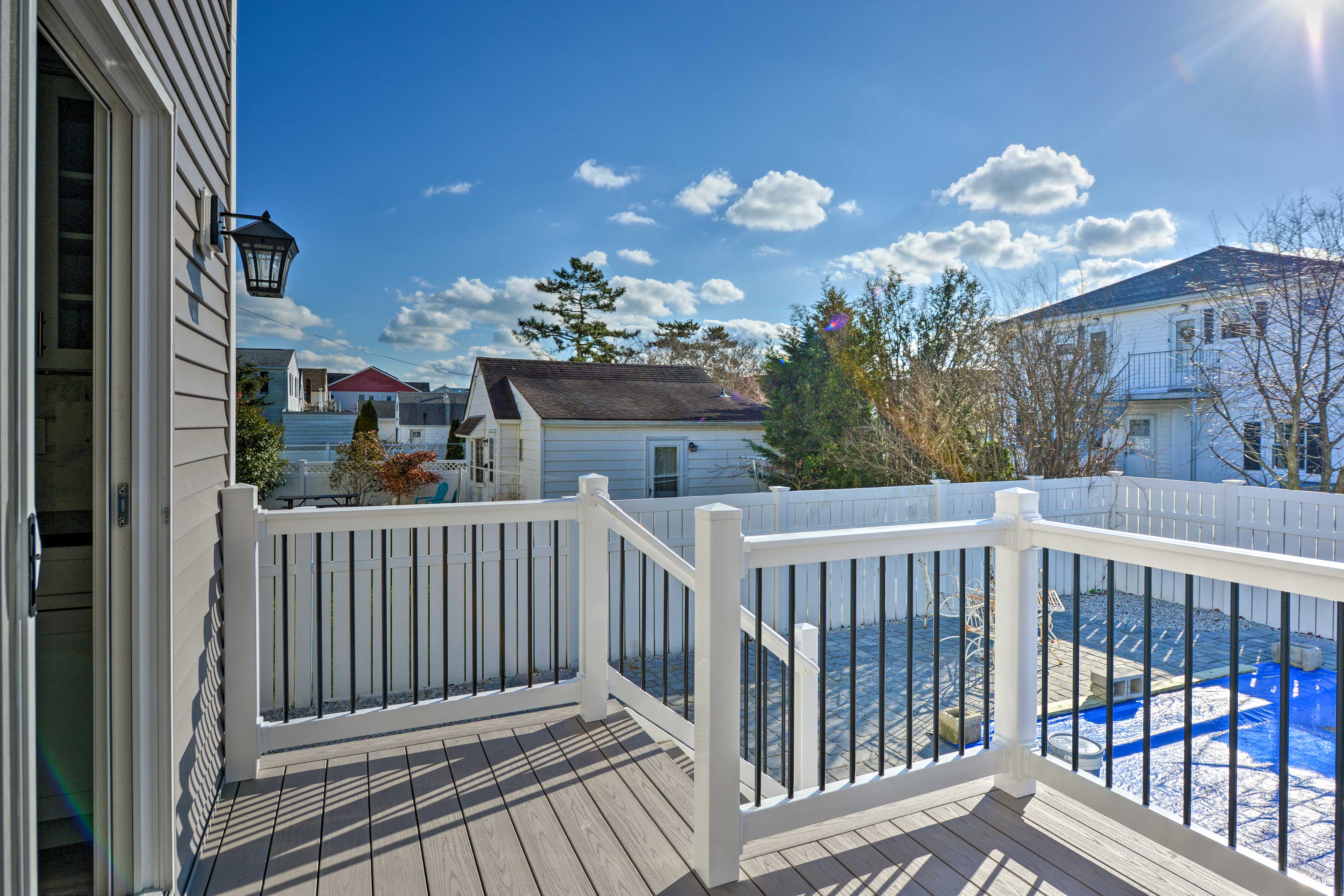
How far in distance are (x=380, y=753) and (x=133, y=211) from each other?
2.05 m

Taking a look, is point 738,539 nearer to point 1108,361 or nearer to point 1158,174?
point 1108,361

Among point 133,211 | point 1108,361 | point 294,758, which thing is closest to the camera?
point 133,211

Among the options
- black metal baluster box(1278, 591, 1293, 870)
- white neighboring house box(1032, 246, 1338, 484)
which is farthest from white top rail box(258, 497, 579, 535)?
white neighboring house box(1032, 246, 1338, 484)

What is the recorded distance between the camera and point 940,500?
22.0 feet

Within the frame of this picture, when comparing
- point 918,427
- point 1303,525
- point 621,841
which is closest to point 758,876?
point 621,841

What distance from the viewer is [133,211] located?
5.04 feet

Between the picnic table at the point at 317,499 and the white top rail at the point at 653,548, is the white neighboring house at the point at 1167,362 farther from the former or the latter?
the picnic table at the point at 317,499

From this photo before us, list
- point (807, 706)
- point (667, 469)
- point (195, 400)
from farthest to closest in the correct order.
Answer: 1. point (667, 469)
2. point (807, 706)
3. point (195, 400)

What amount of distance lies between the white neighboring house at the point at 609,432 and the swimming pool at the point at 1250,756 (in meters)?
7.31

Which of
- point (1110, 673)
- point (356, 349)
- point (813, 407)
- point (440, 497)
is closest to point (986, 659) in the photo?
point (1110, 673)

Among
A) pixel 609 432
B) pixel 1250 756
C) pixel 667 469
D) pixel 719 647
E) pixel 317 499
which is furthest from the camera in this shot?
pixel 667 469

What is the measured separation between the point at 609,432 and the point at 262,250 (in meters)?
8.52

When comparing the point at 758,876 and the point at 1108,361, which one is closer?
the point at 758,876

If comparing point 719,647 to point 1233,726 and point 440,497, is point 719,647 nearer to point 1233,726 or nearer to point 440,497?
point 1233,726
